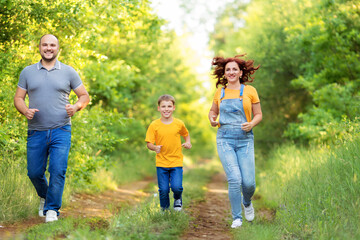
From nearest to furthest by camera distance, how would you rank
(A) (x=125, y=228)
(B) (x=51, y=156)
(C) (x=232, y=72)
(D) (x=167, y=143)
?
(A) (x=125, y=228) → (B) (x=51, y=156) → (C) (x=232, y=72) → (D) (x=167, y=143)

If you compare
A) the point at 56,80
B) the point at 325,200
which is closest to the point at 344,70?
the point at 325,200

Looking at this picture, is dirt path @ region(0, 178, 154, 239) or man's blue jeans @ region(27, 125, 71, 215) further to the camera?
man's blue jeans @ region(27, 125, 71, 215)

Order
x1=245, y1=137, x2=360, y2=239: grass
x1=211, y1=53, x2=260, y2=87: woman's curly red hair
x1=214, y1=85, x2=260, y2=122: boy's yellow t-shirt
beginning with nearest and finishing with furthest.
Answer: x1=245, y1=137, x2=360, y2=239: grass, x1=214, y1=85, x2=260, y2=122: boy's yellow t-shirt, x1=211, y1=53, x2=260, y2=87: woman's curly red hair

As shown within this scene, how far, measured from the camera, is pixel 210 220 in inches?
277

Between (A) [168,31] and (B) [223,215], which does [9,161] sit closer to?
(B) [223,215]

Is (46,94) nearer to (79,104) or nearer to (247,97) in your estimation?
(79,104)

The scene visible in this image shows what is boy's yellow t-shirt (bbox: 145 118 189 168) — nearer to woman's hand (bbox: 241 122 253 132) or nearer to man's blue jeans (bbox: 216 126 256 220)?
Result: man's blue jeans (bbox: 216 126 256 220)

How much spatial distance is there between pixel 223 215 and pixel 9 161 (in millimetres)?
3689

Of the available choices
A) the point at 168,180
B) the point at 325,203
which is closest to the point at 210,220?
the point at 168,180

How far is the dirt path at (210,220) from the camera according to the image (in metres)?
5.74

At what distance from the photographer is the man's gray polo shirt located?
19.7 ft

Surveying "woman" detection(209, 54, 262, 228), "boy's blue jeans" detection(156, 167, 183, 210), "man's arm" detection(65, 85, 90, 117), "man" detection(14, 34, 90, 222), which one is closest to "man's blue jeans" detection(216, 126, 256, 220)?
"woman" detection(209, 54, 262, 228)

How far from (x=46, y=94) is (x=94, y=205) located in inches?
135

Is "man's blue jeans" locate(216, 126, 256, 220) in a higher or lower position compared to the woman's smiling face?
lower
